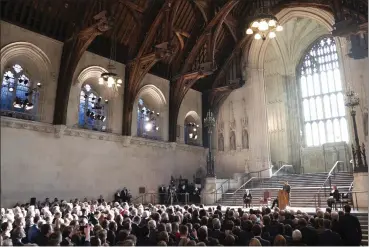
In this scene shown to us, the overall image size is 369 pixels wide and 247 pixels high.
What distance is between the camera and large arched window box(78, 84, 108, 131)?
16047mm

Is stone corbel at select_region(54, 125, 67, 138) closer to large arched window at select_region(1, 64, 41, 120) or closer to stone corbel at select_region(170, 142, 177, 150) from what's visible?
large arched window at select_region(1, 64, 41, 120)

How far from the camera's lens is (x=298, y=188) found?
47.2ft

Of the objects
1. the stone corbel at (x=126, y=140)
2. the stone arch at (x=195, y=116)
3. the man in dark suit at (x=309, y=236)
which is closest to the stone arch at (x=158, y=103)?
the stone arch at (x=195, y=116)

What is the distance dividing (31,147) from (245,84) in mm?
14391

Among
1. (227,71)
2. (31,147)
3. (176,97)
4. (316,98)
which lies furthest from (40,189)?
(316,98)

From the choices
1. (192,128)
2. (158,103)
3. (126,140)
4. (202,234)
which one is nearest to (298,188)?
(126,140)

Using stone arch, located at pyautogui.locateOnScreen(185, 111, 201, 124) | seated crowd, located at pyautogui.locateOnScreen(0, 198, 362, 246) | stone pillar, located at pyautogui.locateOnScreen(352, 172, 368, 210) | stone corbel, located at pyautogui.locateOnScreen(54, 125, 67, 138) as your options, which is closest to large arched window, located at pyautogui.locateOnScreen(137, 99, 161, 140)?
stone arch, located at pyautogui.locateOnScreen(185, 111, 201, 124)

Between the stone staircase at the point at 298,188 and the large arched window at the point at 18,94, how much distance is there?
10494mm

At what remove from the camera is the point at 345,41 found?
16656 millimetres

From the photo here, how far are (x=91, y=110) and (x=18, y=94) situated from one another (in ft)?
12.2

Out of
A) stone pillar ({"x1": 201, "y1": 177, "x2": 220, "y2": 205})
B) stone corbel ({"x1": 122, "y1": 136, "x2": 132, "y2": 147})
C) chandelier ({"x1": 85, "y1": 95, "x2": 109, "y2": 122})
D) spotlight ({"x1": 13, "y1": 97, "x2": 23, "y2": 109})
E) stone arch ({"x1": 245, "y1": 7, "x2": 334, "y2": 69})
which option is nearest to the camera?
spotlight ({"x1": 13, "y1": 97, "x2": 23, "y2": 109})

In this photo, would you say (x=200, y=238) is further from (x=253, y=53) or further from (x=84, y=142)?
(x=253, y=53)

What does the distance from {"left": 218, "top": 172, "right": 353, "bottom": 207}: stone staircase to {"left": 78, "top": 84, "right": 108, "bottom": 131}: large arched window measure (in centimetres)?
780

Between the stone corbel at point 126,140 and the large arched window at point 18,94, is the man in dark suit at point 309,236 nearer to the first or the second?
the large arched window at point 18,94
